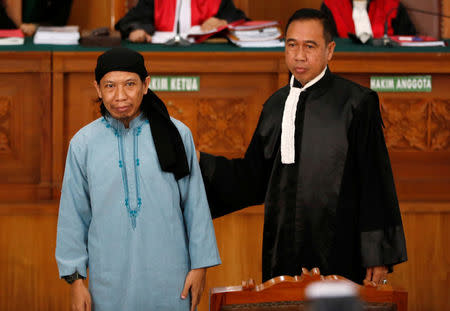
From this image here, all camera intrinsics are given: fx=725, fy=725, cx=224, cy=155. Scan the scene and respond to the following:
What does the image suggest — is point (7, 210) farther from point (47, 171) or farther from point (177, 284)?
point (177, 284)

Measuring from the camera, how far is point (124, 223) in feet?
7.82

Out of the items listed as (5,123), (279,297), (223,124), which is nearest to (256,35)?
(223,124)

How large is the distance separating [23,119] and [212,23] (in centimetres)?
138

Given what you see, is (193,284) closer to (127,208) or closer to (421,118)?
(127,208)

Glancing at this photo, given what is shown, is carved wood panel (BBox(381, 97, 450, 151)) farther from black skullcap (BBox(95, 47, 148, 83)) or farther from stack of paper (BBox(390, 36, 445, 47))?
black skullcap (BBox(95, 47, 148, 83))

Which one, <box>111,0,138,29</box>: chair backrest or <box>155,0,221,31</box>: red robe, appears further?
<box>111,0,138,29</box>: chair backrest

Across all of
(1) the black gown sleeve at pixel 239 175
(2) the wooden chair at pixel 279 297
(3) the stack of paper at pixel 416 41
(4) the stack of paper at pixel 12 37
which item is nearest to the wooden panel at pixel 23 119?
(4) the stack of paper at pixel 12 37

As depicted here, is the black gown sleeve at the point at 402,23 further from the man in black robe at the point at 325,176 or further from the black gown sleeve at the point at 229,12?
the man in black robe at the point at 325,176

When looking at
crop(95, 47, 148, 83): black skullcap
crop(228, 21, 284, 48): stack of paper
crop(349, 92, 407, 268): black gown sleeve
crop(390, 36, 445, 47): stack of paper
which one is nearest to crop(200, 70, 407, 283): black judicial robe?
crop(349, 92, 407, 268): black gown sleeve

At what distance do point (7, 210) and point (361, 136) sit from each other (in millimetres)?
2274

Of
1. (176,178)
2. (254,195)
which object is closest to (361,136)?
(254,195)

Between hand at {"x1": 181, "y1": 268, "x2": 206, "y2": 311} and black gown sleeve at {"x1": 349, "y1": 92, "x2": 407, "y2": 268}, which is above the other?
black gown sleeve at {"x1": 349, "y1": 92, "x2": 407, "y2": 268}

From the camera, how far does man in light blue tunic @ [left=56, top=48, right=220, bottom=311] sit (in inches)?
93.7

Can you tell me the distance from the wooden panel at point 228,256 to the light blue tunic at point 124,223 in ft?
5.49
